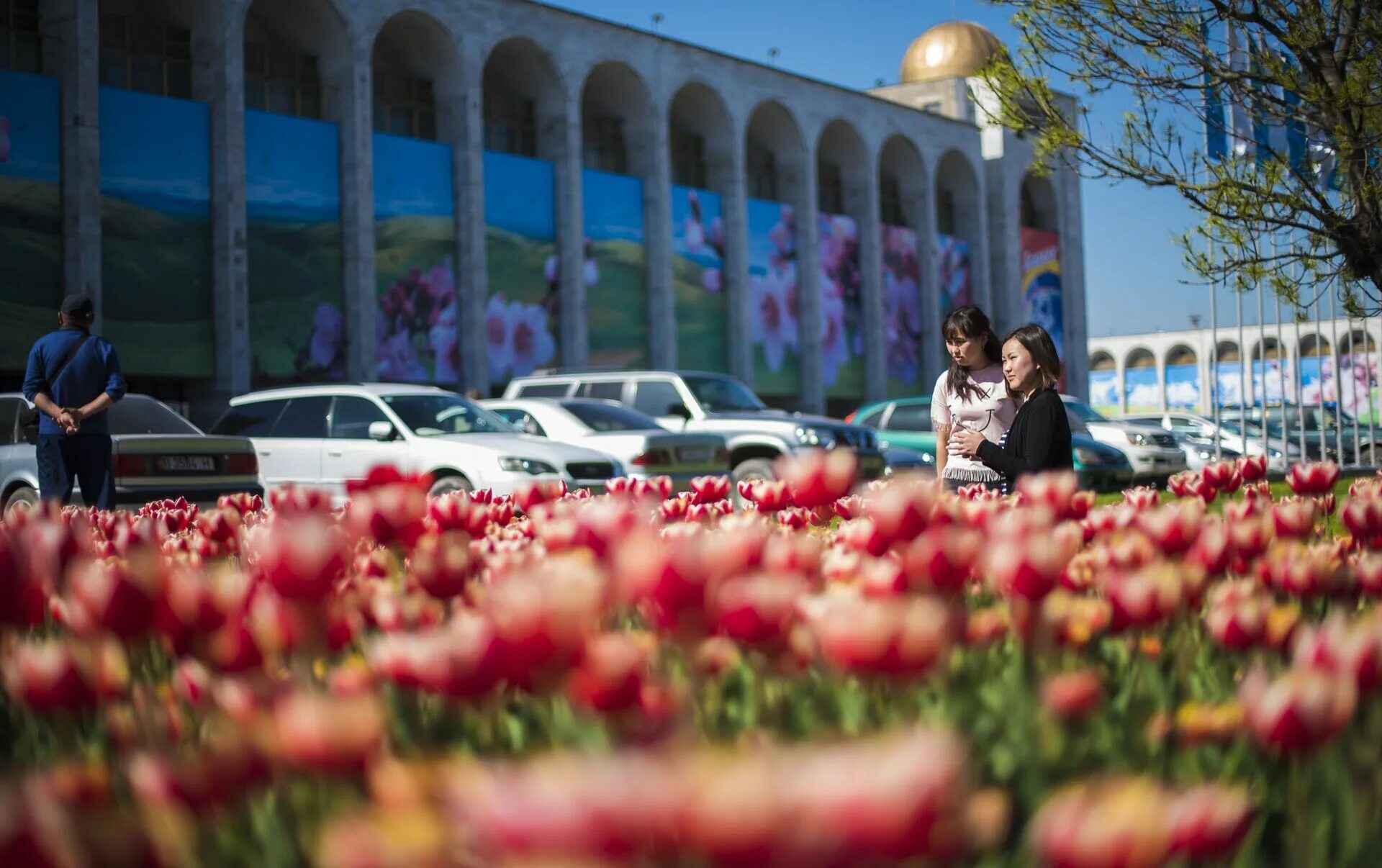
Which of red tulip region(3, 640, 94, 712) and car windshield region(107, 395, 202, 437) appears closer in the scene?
red tulip region(3, 640, 94, 712)

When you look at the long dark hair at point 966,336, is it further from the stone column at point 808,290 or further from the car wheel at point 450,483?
the stone column at point 808,290

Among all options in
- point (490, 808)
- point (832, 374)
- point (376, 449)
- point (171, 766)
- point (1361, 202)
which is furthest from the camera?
point (832, 374)

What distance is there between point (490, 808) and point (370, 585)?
1.36 metres

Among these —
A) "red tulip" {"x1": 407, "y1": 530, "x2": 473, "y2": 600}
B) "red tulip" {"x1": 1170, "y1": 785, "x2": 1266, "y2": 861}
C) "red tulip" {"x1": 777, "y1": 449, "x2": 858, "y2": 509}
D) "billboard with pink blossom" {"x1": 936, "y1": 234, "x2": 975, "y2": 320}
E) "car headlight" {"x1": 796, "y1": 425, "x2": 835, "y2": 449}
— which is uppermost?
"billboard with pink blossom" {"x1": 936, "y1": 234, "x2": 975, "y2": 320}

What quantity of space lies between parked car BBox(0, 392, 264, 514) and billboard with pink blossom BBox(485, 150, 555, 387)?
19493mm

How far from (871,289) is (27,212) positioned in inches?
1132

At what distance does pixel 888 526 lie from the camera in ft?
6.11

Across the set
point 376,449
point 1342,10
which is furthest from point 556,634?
point 376,449

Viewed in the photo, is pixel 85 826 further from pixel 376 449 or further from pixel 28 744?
pixel 376 449

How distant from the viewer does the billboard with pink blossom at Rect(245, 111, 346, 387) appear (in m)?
27.6

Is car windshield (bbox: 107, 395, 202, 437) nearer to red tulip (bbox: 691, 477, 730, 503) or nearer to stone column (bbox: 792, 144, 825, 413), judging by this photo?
red tulip (bbox: 691, 477, 730, 503)

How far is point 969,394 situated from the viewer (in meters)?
7.09

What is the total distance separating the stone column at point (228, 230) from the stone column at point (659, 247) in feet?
43.3

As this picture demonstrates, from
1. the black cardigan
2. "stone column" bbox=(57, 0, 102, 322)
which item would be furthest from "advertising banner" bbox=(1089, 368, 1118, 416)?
the black cardigan
